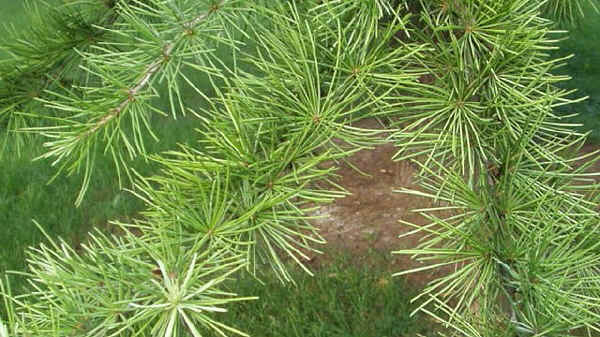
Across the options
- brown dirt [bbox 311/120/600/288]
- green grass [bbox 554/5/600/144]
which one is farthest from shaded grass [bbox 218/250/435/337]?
green grass [bbox 554/5/600/144]

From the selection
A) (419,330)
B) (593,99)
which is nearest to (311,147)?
(419,330)

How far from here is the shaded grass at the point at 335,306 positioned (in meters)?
2.61

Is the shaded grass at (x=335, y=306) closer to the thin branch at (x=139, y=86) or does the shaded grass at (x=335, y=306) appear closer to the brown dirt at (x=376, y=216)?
the brown dirt at (x=376, y=216)

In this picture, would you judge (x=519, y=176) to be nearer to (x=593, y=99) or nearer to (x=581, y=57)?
(x=593, y=99)

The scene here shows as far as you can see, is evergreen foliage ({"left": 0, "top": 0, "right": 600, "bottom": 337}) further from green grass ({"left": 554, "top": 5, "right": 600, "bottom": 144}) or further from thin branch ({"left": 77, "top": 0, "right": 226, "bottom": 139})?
green grass ({"left": 554, "top": 5, "right": 600, "bottom": 144})

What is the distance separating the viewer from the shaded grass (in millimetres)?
2605

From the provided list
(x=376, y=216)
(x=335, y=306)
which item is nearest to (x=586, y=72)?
(x=376, y=216)

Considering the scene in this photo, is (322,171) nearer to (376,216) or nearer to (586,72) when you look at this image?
(376,216)

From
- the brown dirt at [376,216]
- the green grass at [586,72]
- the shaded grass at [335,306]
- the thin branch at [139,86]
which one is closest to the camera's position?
the thin branch at [139,86]

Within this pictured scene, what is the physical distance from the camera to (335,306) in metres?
2.73

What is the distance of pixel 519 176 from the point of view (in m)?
0.90

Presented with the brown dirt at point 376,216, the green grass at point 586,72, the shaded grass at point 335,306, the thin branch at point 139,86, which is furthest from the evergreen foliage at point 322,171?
the green grass at point 586,72

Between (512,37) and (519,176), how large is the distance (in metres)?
0.20

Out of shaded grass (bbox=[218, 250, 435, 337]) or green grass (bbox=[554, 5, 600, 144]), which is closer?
shaded grass (bbox=[218, 250, 435, 337])
